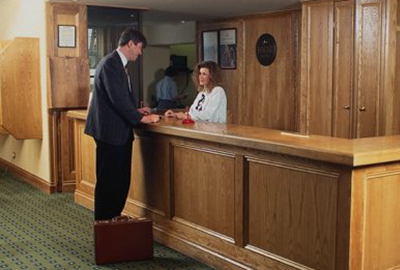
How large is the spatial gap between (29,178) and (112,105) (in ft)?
10.4

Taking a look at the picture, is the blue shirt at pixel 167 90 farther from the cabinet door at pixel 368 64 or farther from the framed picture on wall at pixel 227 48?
the cabinet door at pixel 368 64

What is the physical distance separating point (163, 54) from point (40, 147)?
6.22 m

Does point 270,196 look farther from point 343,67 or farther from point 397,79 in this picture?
point 343,67

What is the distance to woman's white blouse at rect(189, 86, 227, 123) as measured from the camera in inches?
186

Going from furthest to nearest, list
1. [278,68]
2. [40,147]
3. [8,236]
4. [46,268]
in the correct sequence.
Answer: [278,68], [40,147], [8,236], [46,268]

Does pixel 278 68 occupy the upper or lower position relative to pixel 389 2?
lower

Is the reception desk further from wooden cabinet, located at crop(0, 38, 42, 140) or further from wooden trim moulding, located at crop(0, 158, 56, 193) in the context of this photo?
wooden cabinet, located at crop(0, 38, 42, 140)

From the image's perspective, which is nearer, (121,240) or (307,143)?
(307,143)

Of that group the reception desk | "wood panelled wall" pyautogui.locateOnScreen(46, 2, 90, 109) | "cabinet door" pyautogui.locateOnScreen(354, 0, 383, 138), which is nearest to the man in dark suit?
the reception desk

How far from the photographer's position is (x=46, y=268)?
3.85 m

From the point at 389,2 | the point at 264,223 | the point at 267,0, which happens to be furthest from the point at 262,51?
the point at 264,223

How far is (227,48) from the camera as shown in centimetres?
884

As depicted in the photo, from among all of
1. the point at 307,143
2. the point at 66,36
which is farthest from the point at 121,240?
the point at 66,36

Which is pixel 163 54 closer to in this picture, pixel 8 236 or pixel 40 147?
pixel 40 147
